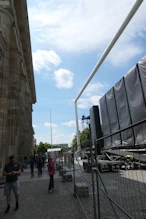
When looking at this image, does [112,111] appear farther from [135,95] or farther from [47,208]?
[47,208]

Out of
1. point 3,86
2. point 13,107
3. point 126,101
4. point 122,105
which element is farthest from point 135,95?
point 13,107

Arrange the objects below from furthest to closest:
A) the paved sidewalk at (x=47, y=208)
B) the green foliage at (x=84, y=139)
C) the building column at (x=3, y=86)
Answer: the building column at (x=3, y=86) < the green foliage at (x=84, y=139) < the paved sidewalk at (x=47, y=208)

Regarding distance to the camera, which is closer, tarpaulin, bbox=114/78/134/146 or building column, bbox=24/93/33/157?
tarpaulin, bbox=114/78/134/146

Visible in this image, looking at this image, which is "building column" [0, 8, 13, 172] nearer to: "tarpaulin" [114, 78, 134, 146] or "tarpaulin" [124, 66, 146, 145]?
"tarpaulin" [124, 66, 146, 145]

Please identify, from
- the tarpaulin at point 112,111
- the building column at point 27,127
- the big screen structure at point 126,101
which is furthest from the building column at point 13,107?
the tarpaulin at point 112,111

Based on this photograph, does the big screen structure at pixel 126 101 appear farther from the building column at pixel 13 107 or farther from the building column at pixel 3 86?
the building column at pixel 13 107

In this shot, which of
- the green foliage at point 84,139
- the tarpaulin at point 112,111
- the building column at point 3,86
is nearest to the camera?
the green foliage at point 84,139

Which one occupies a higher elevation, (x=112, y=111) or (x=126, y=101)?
(x=126, y=101)

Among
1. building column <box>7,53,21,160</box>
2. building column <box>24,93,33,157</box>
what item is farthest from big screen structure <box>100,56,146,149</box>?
building column <box>24,93,33,157</box>

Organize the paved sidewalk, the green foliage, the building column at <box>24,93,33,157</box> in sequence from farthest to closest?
the building column at <box>24,93,33,157</box> < the green foliage < the paved sidewalk

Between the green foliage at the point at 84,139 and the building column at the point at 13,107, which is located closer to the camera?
the green foliage at the point at 84,139

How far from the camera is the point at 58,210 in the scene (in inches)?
195

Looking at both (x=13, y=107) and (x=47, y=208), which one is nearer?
(x=47, y=208)

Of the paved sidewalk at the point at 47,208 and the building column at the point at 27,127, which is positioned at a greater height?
the building column at the point at 27,127
